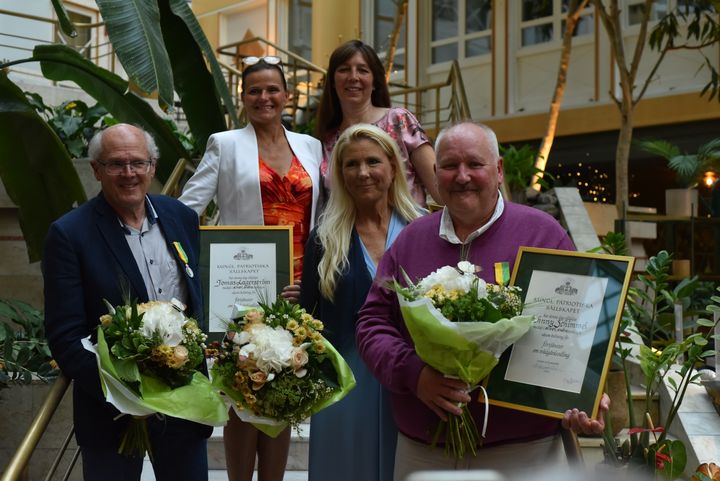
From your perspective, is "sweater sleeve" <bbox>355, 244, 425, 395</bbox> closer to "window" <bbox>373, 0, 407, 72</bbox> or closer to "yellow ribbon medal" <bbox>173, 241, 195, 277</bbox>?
"yellow ribbon medal" <bbox>173, 241, 195, 277</bbox>

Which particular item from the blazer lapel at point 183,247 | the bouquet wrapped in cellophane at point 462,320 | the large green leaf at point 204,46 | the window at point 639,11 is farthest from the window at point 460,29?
the bouquet wrapped in cellophane at point 462,320

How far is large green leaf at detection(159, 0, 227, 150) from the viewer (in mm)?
5059

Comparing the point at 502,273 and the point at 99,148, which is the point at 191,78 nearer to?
the point at 99,148

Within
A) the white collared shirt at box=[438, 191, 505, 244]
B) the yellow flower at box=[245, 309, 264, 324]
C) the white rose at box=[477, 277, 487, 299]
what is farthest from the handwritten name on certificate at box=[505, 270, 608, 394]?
the yellow flower at box=[245, 309, 264, 324]

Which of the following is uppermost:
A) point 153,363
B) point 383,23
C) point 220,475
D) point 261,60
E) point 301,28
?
point 301,28

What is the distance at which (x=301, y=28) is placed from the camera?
2067cm

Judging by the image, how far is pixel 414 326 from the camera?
8.27 ft

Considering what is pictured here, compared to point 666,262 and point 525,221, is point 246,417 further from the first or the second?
point 666,262

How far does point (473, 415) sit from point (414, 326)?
1.35 ft

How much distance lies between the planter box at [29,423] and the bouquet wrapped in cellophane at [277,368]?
273 cm

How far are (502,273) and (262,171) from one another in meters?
1.69

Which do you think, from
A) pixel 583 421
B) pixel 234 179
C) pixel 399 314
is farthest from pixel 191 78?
pixel 583 421

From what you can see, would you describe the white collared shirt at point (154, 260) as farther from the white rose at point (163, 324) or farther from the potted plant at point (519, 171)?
the potted plant at point (519, 171)

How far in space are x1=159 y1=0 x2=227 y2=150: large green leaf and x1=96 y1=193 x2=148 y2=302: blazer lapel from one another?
2110 mm
